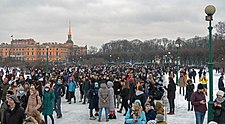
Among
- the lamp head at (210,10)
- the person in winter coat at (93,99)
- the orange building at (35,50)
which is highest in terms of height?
the orange building at (35,50)

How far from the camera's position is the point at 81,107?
48.9 ft

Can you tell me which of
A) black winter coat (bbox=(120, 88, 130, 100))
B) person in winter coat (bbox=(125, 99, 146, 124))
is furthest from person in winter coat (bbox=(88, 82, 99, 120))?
person in winter coat (bbox=(125, 99, 146, 124))

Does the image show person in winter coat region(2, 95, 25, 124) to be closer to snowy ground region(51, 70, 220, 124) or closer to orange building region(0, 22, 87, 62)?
snowy ground region(51, 70, 220, 124)

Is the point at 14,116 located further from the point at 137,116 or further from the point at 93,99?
the point at 93,99

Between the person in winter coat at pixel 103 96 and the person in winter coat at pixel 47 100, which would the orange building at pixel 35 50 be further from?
the person in winter coat at pixel 47 100

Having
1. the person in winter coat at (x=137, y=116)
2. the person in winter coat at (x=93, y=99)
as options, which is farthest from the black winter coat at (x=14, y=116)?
the person in winter coat at (x=93, y=99)

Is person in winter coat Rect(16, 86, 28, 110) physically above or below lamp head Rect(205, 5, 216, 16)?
below

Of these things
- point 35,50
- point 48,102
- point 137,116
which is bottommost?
point 48,102

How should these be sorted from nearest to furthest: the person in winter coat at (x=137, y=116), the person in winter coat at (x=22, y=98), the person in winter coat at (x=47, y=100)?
the person in winter coat at (x=137, y=116) < the person in winter coat at (x=47, y=100) < the person in winter coat at (x=22, y=98)

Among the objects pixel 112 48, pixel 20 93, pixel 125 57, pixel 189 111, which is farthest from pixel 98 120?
pixel 112 48

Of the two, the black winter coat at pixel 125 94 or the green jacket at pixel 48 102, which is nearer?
the green jacket at pixel 48 102

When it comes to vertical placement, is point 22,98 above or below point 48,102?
above

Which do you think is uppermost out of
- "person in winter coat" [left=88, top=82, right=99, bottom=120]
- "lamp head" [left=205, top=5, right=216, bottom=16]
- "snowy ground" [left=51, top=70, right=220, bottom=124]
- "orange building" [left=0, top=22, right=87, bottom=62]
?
"orange building" [left=0, top=22, right=87, bottom=62]

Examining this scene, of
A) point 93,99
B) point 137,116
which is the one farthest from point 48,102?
point 137,116
